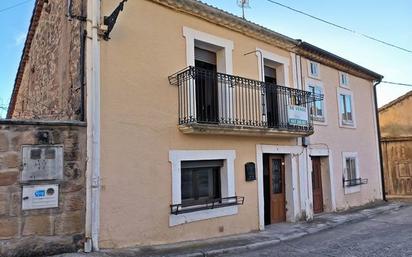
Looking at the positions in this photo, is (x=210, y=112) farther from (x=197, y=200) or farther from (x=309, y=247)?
(x=309, y=247)

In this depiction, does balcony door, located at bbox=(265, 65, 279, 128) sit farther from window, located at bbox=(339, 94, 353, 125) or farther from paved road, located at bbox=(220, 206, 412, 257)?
window, located at bbox=(339, 94, 353, 125)

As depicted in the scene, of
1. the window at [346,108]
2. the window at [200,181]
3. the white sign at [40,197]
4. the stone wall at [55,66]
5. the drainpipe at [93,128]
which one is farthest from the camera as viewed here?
the window at [346,108]

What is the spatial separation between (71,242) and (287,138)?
20.8 ft

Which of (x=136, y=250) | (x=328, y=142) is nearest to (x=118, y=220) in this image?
(x=136, y=250)

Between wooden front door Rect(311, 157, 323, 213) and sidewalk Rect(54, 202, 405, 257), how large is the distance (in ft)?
1.34

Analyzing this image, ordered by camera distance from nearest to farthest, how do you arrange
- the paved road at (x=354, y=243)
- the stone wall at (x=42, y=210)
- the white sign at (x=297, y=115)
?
1. the stone wall at (x=42, y=210)
2. the paved road at (x=354, y=243)
3. the white sign at (x=297, y=115)

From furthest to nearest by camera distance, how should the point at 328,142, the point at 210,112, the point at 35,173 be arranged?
the point at 328,142, the point at 210,112, the point at 35,173

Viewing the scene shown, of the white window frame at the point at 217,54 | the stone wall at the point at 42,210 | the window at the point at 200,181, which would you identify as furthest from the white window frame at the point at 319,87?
the stone wall at the point at 42,210

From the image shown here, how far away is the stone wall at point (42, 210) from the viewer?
565 cm

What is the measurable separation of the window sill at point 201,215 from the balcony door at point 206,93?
2019 millimetres

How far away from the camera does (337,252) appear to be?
700 centimetres

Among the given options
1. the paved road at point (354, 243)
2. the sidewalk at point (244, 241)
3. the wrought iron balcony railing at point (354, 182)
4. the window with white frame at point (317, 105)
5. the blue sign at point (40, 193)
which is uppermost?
the window with white frame at point (317, 105)

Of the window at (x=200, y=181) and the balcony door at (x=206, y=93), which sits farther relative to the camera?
the balcony door at (x=206, y=93)

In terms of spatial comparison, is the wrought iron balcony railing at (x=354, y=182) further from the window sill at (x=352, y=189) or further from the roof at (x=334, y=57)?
the roof at (x=334, y=57)
